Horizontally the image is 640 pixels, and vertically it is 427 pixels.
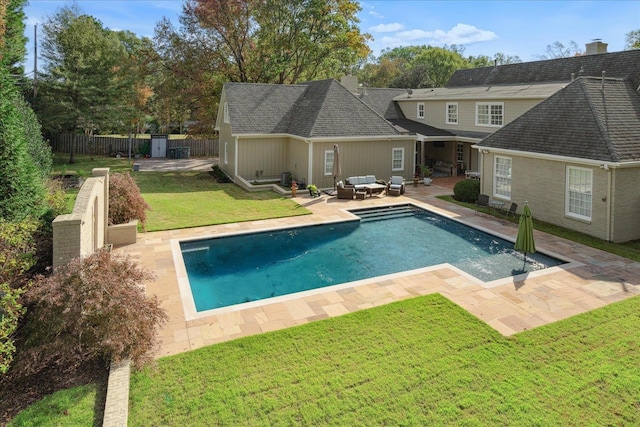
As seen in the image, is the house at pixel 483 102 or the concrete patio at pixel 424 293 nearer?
the concrete patio at pixel 424 293

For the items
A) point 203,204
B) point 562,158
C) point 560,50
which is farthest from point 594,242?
point 560,50

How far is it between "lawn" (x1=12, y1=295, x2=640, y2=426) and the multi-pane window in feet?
69.4

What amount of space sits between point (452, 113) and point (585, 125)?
1317 centimetres

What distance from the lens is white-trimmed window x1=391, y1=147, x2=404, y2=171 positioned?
79.7ft

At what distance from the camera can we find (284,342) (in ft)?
25.1

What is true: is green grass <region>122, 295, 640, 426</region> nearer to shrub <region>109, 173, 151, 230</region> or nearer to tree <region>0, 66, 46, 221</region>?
tree <region>0, 66, 46, 221</region>

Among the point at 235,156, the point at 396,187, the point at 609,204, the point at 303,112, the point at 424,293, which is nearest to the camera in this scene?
the point at 424,293

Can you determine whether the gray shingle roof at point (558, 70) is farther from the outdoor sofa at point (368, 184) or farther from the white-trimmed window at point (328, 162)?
the white-trimmed window at point (328, 162)

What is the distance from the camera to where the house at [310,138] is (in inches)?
889

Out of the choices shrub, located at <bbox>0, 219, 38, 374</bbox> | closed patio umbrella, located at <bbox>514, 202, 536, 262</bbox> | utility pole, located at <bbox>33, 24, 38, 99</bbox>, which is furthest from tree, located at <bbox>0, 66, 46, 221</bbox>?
utility pole, located at <bbox>33, 24, 38, 99</bbox>

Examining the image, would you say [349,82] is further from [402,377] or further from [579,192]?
[402,377]

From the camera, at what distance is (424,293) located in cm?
997

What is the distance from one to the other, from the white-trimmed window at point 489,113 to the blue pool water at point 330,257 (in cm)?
1118

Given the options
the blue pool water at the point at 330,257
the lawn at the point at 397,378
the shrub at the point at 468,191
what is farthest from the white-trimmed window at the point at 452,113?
the lawn at the point at 397,378
